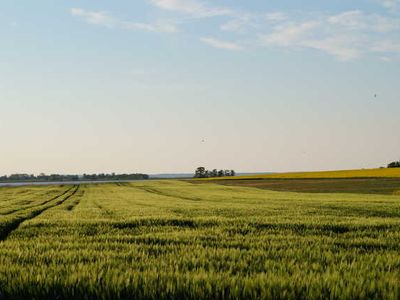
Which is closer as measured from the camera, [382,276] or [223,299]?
[223,299]

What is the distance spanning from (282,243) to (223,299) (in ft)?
17.1

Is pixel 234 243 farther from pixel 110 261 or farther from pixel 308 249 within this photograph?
pixel 110 261

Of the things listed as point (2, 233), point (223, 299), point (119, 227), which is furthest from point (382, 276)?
point (2, 233)

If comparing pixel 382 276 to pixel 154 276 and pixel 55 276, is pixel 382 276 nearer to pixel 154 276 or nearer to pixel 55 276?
pixel 154 276

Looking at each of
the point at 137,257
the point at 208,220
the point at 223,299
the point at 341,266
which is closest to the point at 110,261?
the point at 137,257

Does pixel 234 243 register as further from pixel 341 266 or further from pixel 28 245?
pixel 28 245

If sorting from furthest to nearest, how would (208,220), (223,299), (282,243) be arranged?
1. (208,220)
2. (282,243)
3. (223,299)

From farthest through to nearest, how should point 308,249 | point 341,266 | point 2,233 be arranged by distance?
point 2,233 → point 308,249 → point 341,266

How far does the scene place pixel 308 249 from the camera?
8750 mm

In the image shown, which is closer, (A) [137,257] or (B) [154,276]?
(B) [154,276]

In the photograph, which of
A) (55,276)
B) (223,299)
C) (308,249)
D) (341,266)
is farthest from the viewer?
(308,249)

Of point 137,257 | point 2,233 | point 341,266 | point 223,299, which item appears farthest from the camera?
point 2,233

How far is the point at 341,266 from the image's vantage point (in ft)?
22.1

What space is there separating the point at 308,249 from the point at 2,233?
397 inches
